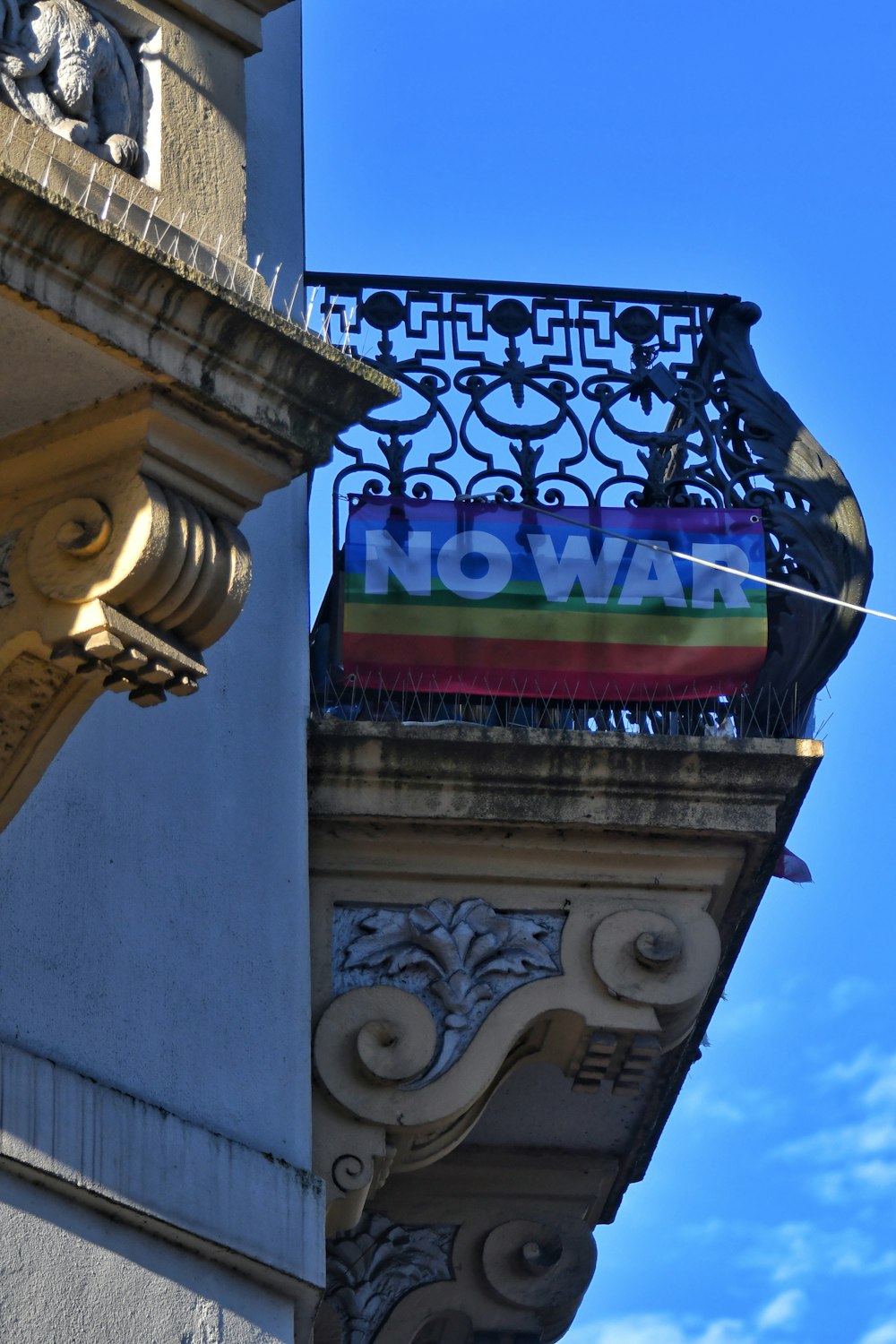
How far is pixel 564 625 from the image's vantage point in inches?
376

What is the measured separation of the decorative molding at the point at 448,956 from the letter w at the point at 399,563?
1.16 m

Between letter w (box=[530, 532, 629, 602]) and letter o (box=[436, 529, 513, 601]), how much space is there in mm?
117

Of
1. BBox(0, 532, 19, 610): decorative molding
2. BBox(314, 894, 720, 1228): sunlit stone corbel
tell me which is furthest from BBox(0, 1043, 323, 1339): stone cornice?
BBox(0, 532, 19, 610): decorative molding

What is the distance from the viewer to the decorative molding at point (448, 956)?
8656 millimetres

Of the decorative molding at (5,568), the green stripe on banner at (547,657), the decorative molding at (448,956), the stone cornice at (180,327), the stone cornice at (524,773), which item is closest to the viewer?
the stone cornice at (180,327)

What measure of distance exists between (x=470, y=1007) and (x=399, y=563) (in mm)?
1644

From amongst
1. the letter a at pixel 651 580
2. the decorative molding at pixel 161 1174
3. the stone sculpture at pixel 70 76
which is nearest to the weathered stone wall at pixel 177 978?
the decorative molding at pixel 161 1174

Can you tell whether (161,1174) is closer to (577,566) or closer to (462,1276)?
(462,1276)

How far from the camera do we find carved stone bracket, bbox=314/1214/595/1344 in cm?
943

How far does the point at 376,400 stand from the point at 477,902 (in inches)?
121

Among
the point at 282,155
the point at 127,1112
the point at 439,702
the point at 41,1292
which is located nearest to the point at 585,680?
the point at 439,702

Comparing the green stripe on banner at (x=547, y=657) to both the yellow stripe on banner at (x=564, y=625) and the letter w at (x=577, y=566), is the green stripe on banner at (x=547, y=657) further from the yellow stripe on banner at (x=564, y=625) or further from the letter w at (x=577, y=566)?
the letter w at (x=577, y=566)

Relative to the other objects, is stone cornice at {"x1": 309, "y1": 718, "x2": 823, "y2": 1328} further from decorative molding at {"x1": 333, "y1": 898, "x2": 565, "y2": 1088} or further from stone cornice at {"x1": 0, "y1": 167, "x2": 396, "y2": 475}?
stone cornice at {"x1": 0, "y1": 167, "x2": 396, "y2": 475}

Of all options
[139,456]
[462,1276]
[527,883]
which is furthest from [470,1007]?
[139,456]
